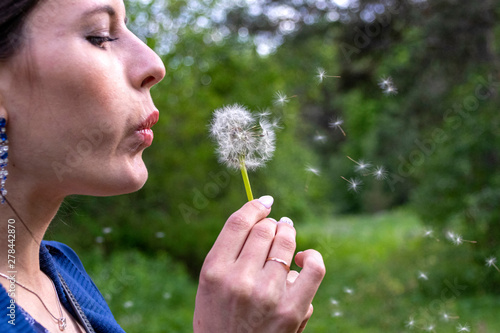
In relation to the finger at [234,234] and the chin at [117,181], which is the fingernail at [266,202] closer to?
the finger at [234,234]

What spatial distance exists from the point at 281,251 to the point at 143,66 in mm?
661

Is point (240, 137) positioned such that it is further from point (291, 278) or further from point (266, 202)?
point (291, 278)

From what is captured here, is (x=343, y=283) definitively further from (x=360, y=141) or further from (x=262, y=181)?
(x=360, y=141)

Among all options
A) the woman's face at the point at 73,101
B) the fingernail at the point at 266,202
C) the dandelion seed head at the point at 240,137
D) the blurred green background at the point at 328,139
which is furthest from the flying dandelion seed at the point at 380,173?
the blurred green background at the point at 328,139

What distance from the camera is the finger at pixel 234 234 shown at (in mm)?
1324

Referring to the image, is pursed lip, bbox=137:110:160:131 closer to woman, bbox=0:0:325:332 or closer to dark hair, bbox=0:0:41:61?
woman, bbox=0:0:325:332

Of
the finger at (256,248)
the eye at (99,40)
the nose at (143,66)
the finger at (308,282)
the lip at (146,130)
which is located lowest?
the finger at (308,282)

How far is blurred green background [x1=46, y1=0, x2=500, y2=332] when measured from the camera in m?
7.70

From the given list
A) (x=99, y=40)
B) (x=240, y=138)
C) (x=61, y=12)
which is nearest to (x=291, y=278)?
(x=240, y=138)

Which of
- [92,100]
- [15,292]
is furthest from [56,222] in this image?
[92,100]

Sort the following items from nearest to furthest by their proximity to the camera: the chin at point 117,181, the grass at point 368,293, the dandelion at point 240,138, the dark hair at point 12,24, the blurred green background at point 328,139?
the dark hair at point 12,24 < the chin at point 117,181 < the dandelion at point 240,138 < the grass at point 368,293 < the blurred green background at point 328,139

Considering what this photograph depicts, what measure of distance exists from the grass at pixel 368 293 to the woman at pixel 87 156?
4.55m

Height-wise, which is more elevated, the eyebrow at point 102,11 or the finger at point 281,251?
the eyebrow at point 102,11

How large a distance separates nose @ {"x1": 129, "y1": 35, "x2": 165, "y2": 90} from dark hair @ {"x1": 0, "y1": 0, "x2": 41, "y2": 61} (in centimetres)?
29
